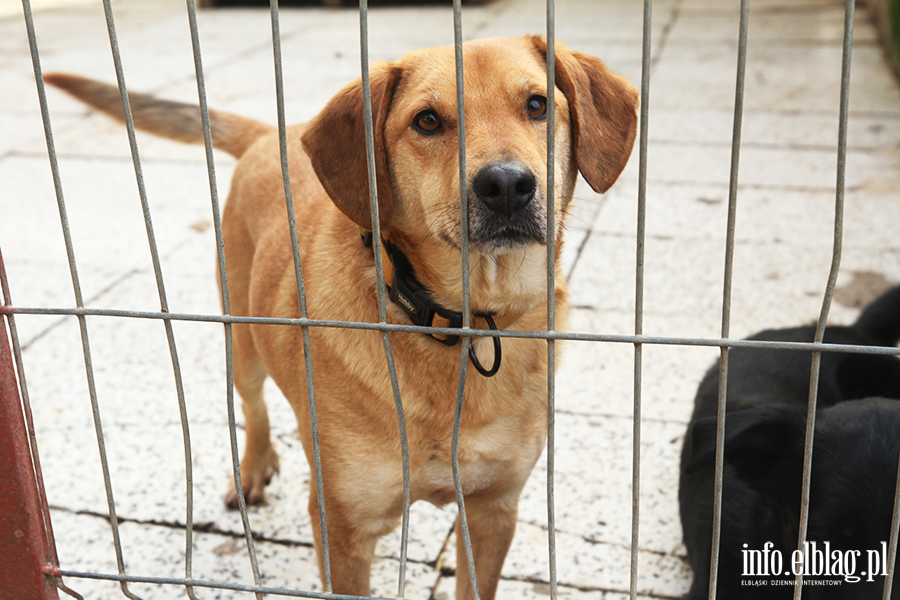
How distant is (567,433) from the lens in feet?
11.0

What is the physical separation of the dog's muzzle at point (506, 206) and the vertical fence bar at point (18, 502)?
110 centimetres

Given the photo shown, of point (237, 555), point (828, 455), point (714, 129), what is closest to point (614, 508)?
point (828, 455)

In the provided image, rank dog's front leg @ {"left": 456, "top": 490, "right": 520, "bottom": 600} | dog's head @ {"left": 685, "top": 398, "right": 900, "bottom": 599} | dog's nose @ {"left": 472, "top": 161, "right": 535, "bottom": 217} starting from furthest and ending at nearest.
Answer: dog's front leg @ {"left": 456, "top": 490, "right": 520, "bottom": 600} → dog's head @ {"left": 685, "top": 398, "right": 900, "bottom": 599} → dog's nose @ {"left": 472, "top": 161, "right": 535, "bottom": 217}

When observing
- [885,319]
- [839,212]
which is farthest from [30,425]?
[885,319]

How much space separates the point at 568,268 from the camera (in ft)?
15.3

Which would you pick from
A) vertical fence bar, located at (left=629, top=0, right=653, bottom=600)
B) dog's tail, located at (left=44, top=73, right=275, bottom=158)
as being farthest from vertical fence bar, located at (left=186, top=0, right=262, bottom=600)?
dog's tail, located at (left=44, top=73, right=275, bottom=158)

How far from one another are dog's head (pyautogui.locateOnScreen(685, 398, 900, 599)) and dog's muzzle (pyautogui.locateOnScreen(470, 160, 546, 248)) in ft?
2.42

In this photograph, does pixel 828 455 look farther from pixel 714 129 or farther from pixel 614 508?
pixel 714 129

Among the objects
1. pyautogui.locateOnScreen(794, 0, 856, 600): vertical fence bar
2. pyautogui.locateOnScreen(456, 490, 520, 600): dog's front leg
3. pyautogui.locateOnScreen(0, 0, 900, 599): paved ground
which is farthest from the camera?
pyautogui.locateOnScreen(0, 0, 900, 599): paved ground

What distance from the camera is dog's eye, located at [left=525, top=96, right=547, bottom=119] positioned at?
7.07 feet

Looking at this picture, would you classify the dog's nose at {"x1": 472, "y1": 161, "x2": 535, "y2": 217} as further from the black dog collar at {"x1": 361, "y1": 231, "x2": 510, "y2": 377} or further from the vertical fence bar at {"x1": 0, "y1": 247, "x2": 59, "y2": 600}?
the vertical fence bar at {"x1": 0, "y1": 247, "x2": 59, "y2": 600}

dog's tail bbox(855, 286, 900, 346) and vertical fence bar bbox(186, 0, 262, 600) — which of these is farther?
dog's tail bbox(855, 286, 900, 346)

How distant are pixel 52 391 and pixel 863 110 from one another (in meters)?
6.64

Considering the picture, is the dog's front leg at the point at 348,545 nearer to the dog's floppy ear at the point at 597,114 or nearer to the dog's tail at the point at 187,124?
the dog's floppy ear at the point at 597,114
